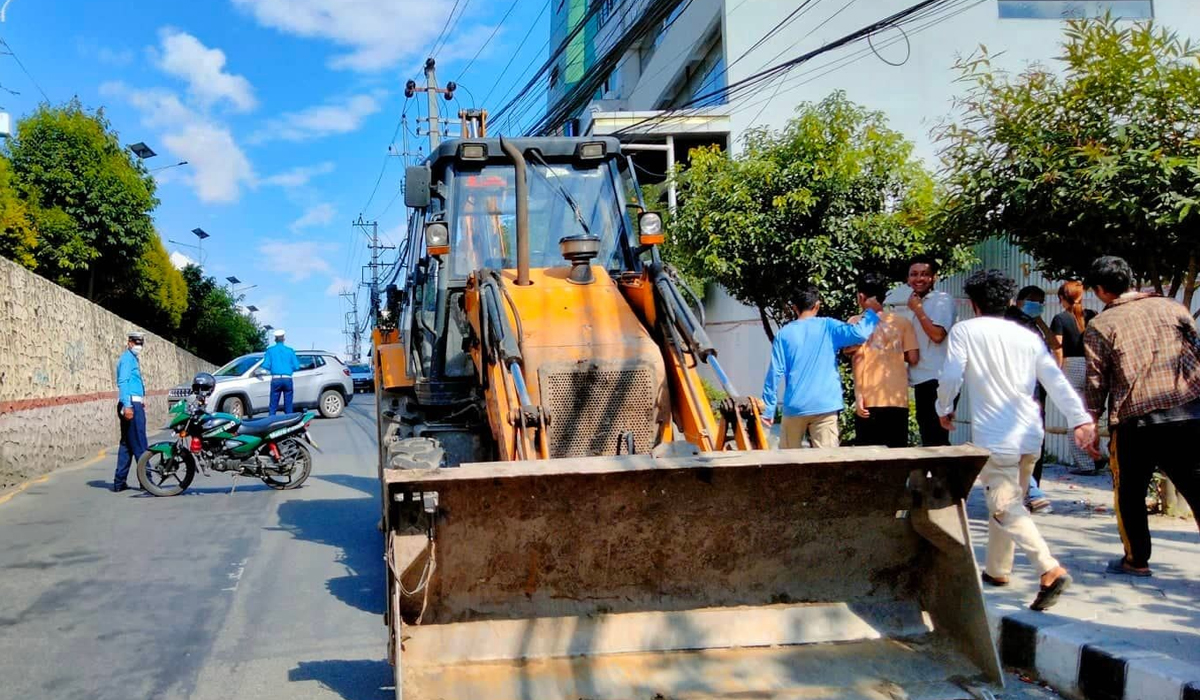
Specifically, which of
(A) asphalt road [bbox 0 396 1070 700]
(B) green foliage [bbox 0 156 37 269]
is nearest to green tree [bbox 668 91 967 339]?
(A) asphalt road [bbox 0 396 1070 700]

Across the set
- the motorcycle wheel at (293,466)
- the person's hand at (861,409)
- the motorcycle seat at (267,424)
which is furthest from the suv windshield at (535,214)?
the motorcycle wheel at (293,466)

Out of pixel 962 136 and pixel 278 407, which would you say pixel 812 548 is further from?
pixel 278 407

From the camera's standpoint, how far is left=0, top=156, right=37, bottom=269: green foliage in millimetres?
17172

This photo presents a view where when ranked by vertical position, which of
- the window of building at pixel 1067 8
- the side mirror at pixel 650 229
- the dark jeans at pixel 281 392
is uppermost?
the window of building at pixel 1067 8

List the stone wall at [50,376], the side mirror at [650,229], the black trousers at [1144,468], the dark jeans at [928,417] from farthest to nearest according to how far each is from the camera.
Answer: the stone wall at [50,376], the dark jeans at [928,417], the side mirror at [650,229], the black trousers at [1144,468]

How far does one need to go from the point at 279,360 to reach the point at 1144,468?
14426 millimetres

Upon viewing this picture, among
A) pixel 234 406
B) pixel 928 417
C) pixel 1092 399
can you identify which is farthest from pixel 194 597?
pixel 234 406

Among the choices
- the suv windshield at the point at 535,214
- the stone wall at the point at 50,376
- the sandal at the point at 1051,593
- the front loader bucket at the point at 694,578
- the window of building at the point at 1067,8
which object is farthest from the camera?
the window of building at the point at 1067,8

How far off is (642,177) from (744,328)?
21.4 feet

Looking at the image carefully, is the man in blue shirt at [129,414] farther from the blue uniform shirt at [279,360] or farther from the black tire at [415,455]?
the black tire at [415,455]

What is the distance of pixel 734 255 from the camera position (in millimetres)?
11617

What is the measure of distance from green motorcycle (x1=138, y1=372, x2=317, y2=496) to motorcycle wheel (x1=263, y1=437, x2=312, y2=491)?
0.01 meters

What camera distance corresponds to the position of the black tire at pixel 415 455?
4.59 m

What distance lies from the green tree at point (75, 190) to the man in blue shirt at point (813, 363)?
17.2 metres
